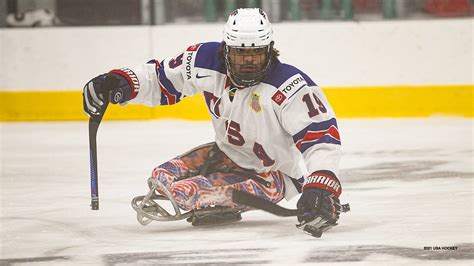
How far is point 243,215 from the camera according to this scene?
4.64 metres

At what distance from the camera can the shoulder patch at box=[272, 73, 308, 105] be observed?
406 cm

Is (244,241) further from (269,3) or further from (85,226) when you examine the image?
(269,3)

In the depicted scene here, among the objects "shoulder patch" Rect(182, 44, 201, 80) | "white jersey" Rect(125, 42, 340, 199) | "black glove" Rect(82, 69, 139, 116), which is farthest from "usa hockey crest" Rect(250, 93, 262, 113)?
"black glove" Rect(82, 69, 139, 116)

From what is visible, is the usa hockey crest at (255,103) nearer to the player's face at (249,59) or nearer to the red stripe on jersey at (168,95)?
the player's face at (249,59)

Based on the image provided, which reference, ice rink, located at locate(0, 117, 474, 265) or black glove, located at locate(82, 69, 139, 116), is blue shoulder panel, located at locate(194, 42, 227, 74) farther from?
ice rink, located at locate(0, 117, 474, 265)

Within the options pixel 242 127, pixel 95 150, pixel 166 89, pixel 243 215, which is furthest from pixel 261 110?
pixel 95 150

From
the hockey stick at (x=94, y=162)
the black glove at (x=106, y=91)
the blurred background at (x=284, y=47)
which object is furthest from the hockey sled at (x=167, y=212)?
the blurred background at (x=284, y=47)

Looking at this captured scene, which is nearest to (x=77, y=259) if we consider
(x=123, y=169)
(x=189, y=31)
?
(x=123, y=169)

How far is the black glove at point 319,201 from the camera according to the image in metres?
3.91

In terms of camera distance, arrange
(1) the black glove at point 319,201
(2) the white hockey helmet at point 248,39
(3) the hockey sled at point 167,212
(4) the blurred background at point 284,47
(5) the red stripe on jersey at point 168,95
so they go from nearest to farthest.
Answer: (1) the black glove at point 319,201
(2) the white hockey helmet at point 248,39
(3) the hockey sled at point 167,212
(5) the red stripe on jersey at point 168,95
(4) the blurred background at point 284,47

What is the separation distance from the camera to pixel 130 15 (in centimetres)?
855

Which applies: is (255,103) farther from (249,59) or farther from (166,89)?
(166,89)

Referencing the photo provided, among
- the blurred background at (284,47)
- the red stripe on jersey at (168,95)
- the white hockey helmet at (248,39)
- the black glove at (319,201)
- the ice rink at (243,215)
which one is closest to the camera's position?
the ice rink at (243,215)

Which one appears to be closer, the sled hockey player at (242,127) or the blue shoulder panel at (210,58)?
the sled hockey player at (242,127)
